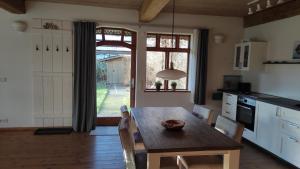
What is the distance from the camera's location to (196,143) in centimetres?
220

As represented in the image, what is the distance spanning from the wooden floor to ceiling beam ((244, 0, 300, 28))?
97.5 inches

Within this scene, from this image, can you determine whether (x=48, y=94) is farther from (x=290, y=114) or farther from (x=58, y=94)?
(x=290, y=114)

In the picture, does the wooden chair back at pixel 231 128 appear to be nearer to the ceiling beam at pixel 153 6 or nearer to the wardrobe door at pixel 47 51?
the ceiling beam at pixel 153 6

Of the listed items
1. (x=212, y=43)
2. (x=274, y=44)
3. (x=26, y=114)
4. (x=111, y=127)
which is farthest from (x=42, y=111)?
(x=274, y=44)

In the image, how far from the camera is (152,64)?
5414 millimetres

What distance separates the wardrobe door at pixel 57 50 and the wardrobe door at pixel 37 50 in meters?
0.24

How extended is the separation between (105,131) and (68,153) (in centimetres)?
121

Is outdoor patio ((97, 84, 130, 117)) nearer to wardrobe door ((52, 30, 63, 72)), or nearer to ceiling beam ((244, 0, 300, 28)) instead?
wardrobe door ((52, 30, 63, 72))

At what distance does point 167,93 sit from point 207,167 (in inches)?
120

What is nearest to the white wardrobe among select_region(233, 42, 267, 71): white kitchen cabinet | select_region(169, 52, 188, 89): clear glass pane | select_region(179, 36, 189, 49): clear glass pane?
select_region(169, 52, 188, 89): clear glass pane

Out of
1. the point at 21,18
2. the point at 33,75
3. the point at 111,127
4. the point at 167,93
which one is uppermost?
the point at 21,18

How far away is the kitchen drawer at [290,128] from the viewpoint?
328cm

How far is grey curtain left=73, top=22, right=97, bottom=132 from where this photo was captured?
4703 millimetres

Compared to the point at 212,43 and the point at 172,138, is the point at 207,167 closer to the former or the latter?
the point at 172,138
